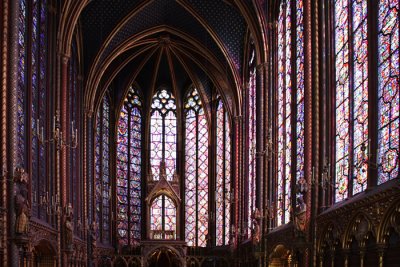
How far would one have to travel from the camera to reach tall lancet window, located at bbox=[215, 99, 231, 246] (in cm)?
4297

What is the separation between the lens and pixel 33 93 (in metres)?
25.9

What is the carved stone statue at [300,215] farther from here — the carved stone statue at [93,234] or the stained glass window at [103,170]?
the stained glass window at [103,170]

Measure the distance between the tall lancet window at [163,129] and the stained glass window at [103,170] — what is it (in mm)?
3610

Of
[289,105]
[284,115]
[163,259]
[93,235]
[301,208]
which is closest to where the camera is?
[301,208]

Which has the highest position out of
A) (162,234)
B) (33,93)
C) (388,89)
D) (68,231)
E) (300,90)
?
(300,90)

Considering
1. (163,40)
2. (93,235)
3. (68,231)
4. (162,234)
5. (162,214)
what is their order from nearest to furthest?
1. (68,231)
2. (93,235)
3. (163,40)
4. (162,234)
5. (162,214)

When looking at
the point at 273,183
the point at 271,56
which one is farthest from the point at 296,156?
the point at 271,56

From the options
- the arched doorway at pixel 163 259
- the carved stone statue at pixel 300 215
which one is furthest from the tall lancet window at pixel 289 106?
the arched doorway at pixel 163 259

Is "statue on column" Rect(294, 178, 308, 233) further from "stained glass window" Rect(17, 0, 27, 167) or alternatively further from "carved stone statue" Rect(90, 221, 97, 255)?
"carved stone statue" Rect(90, 221, 97, 255)

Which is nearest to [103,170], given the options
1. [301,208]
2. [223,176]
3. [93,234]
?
[93,234]

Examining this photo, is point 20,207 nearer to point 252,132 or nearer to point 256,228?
point 256,228

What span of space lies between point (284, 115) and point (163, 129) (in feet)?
65.1

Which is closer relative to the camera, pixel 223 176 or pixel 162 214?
pixel 223 176

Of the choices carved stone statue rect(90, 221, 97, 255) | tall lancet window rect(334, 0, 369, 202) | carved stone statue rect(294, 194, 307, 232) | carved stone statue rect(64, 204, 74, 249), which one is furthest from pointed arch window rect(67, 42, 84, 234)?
tall lancet window rect(334, 0, 369, 202)
